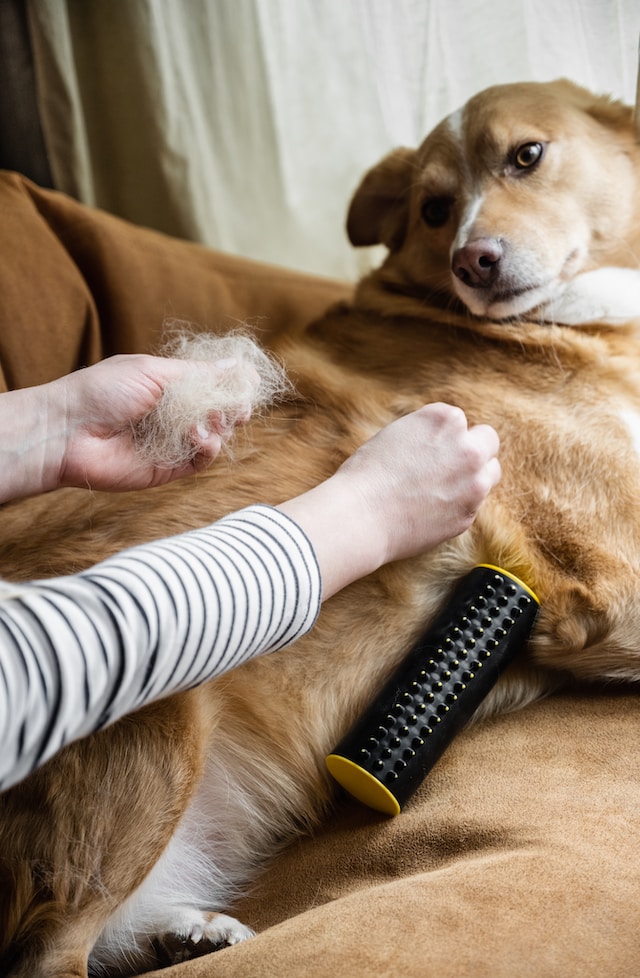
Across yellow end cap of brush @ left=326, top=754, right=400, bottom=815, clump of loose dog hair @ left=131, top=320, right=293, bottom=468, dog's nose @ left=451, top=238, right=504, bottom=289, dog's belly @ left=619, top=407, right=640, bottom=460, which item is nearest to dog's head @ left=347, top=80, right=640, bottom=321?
dog's nose @ left=451, top=238, right=504, bottom=289

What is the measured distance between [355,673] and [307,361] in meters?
0.60

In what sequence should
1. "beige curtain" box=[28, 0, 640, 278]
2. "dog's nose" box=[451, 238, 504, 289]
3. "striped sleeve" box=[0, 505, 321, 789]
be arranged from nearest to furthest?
"striped sleeve" box=[0, 505, 321, 789] < "dog's nose" box=[451, 238, 504, 289] < "beige curtain" box=[28, 0, 640, 278]

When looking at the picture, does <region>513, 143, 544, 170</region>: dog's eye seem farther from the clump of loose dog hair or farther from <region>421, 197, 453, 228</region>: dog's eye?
the clump of loose dog hair

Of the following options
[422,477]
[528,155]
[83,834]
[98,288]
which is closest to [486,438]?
[422,477]

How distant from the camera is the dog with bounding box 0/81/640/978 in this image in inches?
41.1

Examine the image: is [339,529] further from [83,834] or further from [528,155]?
[528,155]

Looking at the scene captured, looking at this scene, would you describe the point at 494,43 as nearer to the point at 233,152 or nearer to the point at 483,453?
the point at 233,152

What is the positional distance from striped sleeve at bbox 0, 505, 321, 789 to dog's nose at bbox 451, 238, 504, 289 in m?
0.75

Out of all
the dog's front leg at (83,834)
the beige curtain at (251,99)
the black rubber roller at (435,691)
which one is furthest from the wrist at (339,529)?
the beige curtain at (251,99)

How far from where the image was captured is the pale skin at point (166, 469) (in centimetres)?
111

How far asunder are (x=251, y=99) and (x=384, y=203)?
32.0 inches

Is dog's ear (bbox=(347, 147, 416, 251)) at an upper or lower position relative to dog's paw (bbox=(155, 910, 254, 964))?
upper

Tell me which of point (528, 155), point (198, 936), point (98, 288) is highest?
point (528, 155)

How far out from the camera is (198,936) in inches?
42.3
